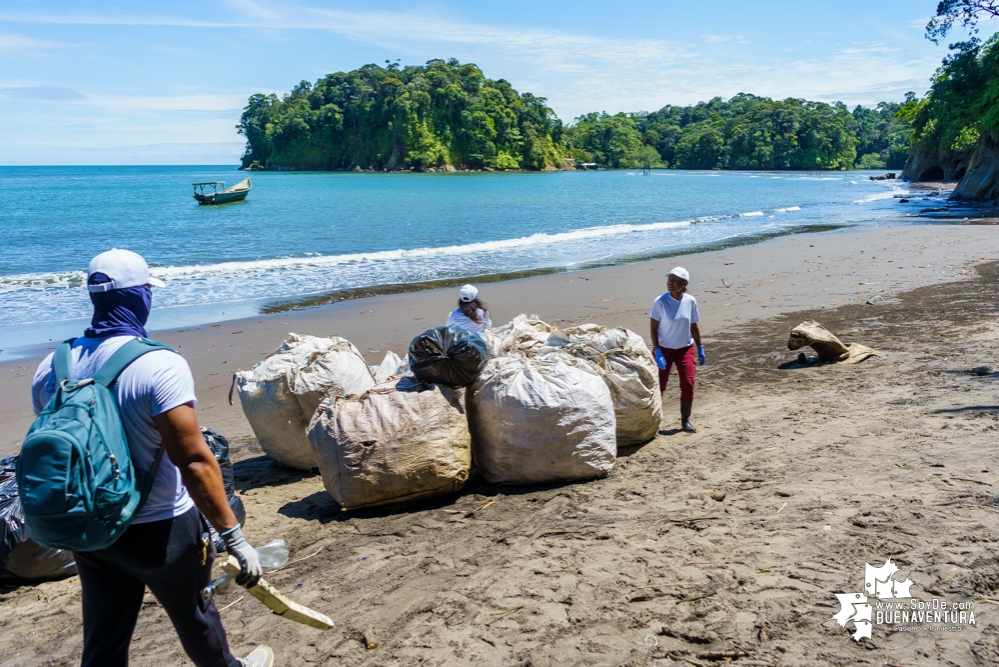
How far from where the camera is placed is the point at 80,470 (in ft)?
6.29

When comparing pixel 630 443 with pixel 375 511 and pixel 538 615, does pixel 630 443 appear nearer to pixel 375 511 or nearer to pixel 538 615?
pixel 375 511

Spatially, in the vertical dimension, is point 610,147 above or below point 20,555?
above

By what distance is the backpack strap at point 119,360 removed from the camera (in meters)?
2.08

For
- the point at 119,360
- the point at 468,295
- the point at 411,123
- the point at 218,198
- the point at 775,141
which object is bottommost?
the point at 468,295

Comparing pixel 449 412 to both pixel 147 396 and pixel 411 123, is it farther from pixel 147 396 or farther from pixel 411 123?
pixel 411 123

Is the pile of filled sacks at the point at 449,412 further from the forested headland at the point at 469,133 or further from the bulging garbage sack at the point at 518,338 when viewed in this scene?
the forested headland at the point at 469,133

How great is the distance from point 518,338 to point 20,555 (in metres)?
3.40

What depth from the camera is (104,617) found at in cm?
230

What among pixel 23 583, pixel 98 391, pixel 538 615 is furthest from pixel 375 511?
pixel 98 391

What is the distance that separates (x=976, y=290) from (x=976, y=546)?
9659 millimetres

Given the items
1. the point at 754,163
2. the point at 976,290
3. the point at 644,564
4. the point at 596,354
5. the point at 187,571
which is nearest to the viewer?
the point at 187,571

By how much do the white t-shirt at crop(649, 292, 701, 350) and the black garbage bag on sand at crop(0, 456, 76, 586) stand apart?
4338 millimetres

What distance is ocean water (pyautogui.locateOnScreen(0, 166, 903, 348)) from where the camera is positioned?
47.7ft

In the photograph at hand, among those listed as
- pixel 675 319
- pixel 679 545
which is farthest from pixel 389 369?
pixel 679 545
